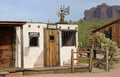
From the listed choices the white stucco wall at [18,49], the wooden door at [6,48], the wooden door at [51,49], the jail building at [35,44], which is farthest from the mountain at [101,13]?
the wooden door at [6,48]

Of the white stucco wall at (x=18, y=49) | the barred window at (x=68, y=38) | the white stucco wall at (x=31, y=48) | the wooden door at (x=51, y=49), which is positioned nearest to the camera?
the white stucco wall at (x=18, y=49)

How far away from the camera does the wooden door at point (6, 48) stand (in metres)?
21.5

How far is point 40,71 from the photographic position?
2134cm

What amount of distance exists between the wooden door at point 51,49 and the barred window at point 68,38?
692mm

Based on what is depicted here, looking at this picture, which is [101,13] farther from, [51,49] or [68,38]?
[51,49]

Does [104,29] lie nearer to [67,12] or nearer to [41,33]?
[67,12]

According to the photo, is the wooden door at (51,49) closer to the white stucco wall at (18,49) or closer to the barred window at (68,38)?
the barred window at (68,38)

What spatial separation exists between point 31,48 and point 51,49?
1584mm

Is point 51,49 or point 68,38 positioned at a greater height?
point 68,38

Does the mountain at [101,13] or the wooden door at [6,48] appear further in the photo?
the mountain at [101,13]

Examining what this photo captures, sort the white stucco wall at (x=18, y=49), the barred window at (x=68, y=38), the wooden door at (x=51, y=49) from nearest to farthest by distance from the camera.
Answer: the white stucco wall at (x=18, y=49), the wooden door at (x=51, y=49), the barred window at (x=68, y=38)

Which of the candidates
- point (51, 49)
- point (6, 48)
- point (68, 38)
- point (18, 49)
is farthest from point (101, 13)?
point (6, 48)

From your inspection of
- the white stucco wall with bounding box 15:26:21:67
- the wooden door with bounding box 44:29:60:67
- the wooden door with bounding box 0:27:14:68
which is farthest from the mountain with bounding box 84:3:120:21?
the wooden door with bounding box 0:27:14:68

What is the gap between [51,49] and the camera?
78.4 ft
